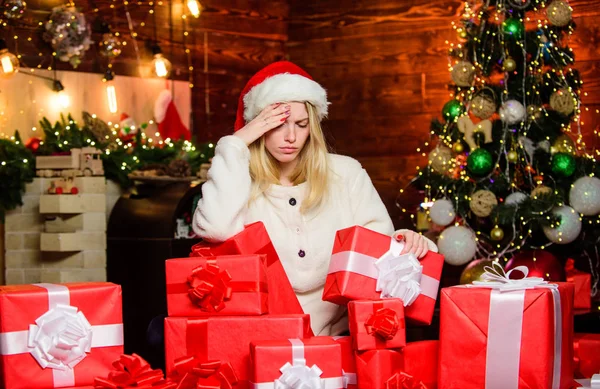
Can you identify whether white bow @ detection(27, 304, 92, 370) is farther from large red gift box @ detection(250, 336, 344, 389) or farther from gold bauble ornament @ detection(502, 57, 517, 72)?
gold bauble ornament @ detection(502, 57, 517, 72)

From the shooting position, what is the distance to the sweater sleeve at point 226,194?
2.55 m

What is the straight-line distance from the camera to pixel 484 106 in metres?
4.25

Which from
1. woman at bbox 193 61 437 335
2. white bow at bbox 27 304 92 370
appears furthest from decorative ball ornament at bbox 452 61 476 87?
white bow at bbox 27 304 92 370

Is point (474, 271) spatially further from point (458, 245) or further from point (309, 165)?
point (309, 165)

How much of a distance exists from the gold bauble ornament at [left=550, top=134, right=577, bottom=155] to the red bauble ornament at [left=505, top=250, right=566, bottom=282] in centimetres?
50

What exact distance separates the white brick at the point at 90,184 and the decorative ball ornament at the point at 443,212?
183 centimetres

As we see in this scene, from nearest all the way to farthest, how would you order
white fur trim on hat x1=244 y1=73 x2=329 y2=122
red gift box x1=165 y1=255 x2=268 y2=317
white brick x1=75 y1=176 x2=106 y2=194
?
red gift box x1=165 y1=255 x2=268 y2=317 < white fur trim on hat x1=244 y1=73 x2=329 y2=122 < white brick x1=75 y1=176 x2=106 y2=194

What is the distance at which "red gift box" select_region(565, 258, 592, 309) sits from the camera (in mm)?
4137

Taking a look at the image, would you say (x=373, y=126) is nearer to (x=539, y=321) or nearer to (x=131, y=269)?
(x=131, y=269)

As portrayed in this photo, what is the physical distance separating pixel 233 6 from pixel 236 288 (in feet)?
13.5

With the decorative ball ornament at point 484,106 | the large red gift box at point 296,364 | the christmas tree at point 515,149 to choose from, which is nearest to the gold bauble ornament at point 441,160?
the christmas tree at point 515,149

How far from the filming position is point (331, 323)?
2816 mm

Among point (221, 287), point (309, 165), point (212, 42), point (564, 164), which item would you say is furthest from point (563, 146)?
point (212, 42)

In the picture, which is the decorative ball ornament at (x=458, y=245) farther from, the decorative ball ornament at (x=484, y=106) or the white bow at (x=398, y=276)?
the white bow at (x=398, y=276)
